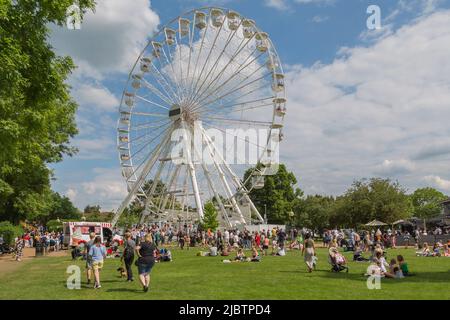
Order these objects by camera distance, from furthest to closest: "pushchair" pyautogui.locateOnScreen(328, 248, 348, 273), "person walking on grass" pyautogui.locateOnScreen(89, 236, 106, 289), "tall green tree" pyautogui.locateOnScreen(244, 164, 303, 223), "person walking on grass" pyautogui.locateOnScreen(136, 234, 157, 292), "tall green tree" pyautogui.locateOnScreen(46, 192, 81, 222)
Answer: "tall green tree" pyautogui.locateOnScreen(46, 192, 81, 222)
"tall green tree" pyautogui.locateOnScreen(244, 164, 303, 223)
"pushchair" pyautogui.locateOnScreen(328, 248, 348, 273)
"person walking on grass" pyautogui.locateOnScreen(89, 236, 106, 289)
"person walking on grass" pyautogui.locateOnScreen(136, 234, 157, 292)

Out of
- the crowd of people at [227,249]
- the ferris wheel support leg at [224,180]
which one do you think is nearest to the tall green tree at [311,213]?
the ferris wheel support leg at [224,180]

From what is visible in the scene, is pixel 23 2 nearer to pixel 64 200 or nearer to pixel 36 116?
pixel 36 116

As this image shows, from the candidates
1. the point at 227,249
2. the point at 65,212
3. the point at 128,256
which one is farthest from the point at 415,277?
the point at 65,212

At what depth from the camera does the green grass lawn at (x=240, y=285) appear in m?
12.4

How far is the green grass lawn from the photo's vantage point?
12.4 metres

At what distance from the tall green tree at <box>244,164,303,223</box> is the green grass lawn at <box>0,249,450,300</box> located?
58.4 meters

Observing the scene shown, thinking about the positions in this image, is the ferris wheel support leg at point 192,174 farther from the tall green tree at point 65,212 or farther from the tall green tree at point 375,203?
the tall green tree at point 65,212

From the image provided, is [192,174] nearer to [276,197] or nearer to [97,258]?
[97,258]

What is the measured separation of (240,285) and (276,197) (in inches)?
2557

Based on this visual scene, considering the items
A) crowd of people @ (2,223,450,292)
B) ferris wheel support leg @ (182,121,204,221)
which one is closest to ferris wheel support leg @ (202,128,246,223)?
ferris wheel support leg @ (182,121,204,221)

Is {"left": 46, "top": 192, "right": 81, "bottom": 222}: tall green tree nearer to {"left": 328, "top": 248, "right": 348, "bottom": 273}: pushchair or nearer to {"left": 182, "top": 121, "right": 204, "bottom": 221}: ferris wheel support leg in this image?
{"left": 182, "top": 121, "right": 204, "bottom": 221}: ferris wheel support leg

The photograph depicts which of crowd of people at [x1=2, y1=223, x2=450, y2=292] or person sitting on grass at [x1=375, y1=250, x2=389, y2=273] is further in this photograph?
person sitting on grass at [x1=375, y1=250, x2=389, y2=273]

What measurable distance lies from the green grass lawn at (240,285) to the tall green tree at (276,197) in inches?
2298

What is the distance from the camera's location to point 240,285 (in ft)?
46.2
